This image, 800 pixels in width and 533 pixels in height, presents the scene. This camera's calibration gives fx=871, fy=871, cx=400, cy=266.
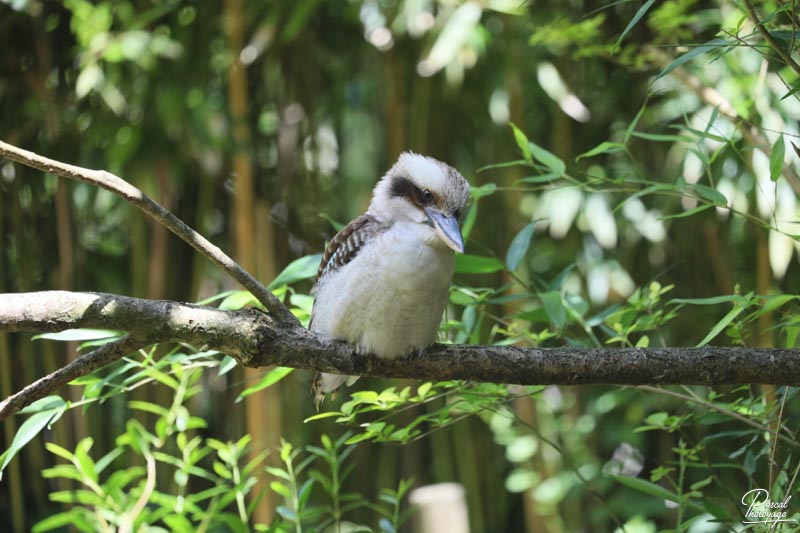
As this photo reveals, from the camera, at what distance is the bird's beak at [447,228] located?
109 cm

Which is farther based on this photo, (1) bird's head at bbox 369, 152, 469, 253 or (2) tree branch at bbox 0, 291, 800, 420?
(1) bird's head at bbox 369, 152, 469, 253

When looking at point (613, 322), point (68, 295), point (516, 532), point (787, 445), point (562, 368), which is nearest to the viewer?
point (68, 295)

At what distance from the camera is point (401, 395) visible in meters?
1.08

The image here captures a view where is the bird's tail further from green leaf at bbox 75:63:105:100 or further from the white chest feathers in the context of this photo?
green leaf at bbox 75:63:105:100

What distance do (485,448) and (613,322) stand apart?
167 cm

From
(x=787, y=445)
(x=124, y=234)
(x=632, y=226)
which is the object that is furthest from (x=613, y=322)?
(x=124, y=234)

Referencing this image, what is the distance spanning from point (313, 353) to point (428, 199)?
1.02 feet

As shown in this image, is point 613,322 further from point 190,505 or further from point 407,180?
point 190,505

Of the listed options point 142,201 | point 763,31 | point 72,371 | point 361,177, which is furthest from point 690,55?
point 361,177

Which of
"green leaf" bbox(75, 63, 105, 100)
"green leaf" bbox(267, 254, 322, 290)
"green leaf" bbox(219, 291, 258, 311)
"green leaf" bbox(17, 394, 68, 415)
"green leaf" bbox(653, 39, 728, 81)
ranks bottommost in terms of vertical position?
"green leaf" bbox(17, 394, 68, 415)

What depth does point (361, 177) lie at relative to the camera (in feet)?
8.99

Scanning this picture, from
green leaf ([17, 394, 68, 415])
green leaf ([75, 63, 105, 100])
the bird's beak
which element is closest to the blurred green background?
green leaf ([75, 63, 105, 100])

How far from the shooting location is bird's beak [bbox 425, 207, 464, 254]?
1.09 meters

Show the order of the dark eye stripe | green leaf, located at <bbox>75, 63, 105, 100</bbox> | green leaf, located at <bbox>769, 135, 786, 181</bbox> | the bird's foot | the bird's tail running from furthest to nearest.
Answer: green leaf, located at <bbox>75, 63, 105, 100</bbox>, the bird's tail, the dark eye stripe, the bird's foot, green leaf, located at <bbox>769, 135, 786, 181</bbox>
